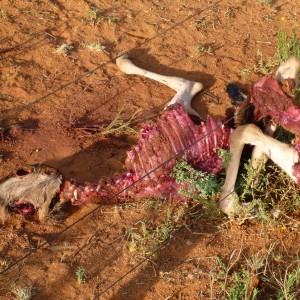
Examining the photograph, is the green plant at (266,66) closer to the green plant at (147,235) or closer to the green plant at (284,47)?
the green plant at (284,47)

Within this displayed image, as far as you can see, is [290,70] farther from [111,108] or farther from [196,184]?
[111,108]

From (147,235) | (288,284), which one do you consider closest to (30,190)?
(147,235)

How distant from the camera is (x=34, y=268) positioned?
347cm

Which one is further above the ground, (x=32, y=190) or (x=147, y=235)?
(x=32, y=190)

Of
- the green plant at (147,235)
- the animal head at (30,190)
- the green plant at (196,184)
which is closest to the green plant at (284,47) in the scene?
the green plant at (196,184)

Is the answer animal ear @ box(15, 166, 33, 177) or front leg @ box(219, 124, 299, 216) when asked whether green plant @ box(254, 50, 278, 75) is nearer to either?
front leg @ box(219, 124, 299, 216)

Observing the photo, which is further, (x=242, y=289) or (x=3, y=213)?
(x=3, y=213)

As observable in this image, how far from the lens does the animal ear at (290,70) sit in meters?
3.75

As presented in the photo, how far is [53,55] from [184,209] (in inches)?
97.0

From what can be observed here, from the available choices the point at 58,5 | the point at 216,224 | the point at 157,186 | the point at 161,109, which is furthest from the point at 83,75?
the point at 216,224

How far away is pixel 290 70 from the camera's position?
3773mm

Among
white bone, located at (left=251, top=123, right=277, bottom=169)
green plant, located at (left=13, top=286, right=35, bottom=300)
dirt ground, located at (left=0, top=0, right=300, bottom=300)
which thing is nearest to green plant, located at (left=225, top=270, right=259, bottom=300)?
dirt ground, located at (left=0, top=0, right=300, bottom=300)

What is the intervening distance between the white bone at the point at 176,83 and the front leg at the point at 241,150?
946 millimetres

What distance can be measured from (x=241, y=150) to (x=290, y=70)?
73 cm
